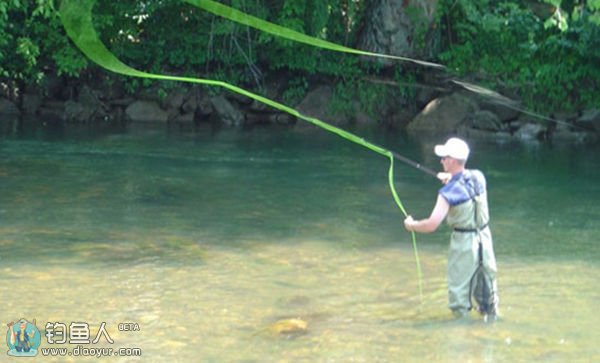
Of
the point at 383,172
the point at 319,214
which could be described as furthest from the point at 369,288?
the point at 383,172

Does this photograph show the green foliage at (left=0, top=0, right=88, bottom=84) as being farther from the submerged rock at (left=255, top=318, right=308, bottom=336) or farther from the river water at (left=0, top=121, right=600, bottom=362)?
the submerged rock at (left=255, top=318, right=308, bottom=336)

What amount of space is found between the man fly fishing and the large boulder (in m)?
14.3

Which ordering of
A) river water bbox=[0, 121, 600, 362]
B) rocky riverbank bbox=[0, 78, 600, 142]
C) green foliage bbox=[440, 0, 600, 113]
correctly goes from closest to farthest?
river water bbox=[0, 121, 600, 362]
green foliage bbox=[440, 0, 600, 113]
rocky riverbank bbox=[0, 78, 600, 142]

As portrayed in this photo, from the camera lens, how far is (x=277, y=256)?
9.99 m

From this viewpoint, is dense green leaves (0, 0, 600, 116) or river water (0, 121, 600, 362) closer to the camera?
river water (0, 121, 600, 362)

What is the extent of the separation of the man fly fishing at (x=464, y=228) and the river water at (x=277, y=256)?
221mm

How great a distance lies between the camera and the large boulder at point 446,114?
21750 millimetres

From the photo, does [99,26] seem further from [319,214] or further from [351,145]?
[319,214]

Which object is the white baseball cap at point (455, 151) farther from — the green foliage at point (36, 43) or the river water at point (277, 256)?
the green foliage at point (36, 43)

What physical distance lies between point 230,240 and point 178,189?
11.6ft

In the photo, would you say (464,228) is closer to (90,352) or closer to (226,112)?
(90,352)

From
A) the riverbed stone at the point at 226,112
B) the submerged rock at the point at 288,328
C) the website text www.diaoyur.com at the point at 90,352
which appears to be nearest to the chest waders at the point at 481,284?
the submerged rock at the point at 288,328

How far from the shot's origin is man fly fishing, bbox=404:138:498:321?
7.08 m

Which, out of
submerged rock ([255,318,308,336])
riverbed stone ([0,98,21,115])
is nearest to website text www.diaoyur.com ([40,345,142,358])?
submerged rock ([255,318,308,336])
